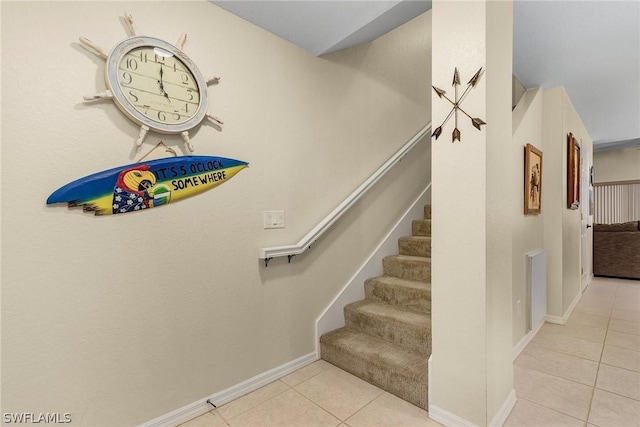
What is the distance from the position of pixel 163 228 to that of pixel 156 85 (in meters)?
0.74

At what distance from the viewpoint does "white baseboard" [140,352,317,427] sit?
1.54 m

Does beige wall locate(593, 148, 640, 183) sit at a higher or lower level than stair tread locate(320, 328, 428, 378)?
higher

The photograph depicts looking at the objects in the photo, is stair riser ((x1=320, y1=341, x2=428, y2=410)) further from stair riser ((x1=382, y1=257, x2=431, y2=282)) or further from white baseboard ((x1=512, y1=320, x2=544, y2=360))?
white baseboard ((x1=512, y1=320, x2=544, y2=360))

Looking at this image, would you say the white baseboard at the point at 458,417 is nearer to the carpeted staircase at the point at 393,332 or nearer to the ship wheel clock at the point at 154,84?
the carpeted staircase at the point at 393,332

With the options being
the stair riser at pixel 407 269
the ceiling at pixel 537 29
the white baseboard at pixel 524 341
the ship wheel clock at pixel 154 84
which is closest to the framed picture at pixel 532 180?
the ceiling at pixel 537 29

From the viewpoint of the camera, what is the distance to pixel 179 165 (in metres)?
1.57

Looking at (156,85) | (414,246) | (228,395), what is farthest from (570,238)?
(156,85)

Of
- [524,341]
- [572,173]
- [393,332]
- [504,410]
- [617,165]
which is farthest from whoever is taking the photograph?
[617,165]

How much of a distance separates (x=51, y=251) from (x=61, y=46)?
2.94 feet

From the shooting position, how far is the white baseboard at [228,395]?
154 centimetres

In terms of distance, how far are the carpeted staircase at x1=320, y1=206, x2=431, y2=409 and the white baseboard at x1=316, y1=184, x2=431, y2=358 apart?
0.17 feet

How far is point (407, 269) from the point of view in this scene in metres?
2.57

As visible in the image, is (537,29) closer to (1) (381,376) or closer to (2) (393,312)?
(2) (393,312)

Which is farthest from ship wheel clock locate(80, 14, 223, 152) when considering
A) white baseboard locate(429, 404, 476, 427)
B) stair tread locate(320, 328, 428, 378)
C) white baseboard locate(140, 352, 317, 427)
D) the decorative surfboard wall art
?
white baseboard locate(429, 404, 476, 427)
